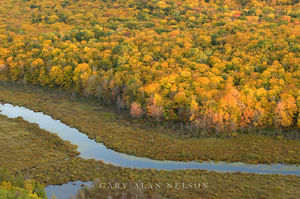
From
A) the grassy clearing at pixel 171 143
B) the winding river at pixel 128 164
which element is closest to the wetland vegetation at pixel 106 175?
the winding river at pixel 128 164

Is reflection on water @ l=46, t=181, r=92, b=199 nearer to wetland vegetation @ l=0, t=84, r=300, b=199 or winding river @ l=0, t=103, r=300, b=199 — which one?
winding river @ l=0, t=103, r=300, b=199

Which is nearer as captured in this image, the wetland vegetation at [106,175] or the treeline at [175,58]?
the wetland vegetation at [106,175]

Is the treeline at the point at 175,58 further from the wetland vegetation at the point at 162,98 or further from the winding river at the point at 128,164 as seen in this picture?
the winding river at the point at 128,164

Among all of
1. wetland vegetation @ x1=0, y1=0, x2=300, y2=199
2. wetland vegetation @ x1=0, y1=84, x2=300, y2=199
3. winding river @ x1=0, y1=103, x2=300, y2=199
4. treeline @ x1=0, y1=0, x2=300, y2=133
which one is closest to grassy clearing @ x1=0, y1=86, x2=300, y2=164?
wetland vegetation @ x1=0, y1=0, x2=300, y2=199

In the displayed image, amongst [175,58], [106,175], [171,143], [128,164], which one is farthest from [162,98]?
[106,175]

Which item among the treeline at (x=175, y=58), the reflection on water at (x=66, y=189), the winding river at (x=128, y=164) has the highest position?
the treeline at (x=175, y=58)

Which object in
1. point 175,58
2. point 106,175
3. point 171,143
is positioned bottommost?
point 171,143

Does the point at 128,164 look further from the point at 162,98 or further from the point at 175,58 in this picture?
the point at 175,58
